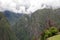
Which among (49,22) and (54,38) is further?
(49,22)

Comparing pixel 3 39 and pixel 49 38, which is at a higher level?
pixel 49 38

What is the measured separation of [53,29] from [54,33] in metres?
0.57

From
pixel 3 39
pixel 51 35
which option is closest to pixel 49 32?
pixel 51 35

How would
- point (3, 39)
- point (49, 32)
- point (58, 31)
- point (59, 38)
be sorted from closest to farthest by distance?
point (59, 38), point (49, 32), point (58, 31), point (3, 39)

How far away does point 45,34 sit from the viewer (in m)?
24.3

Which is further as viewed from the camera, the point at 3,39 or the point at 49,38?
the point at 3,39

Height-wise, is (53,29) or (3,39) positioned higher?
(53,29)

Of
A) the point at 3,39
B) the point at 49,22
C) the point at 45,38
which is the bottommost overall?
the point at 3,39

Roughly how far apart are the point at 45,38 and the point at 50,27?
1591 millimetres

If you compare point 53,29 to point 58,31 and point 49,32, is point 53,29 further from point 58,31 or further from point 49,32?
point 58,31

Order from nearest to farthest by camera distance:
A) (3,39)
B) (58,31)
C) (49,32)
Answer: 1. (49,32)
2. (58,31)
3. (3,39)

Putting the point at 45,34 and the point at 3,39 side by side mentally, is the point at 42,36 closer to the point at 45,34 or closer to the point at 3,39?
the point at 45,34

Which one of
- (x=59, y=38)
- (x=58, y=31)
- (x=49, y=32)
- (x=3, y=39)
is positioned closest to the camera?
(x=59, y=38)

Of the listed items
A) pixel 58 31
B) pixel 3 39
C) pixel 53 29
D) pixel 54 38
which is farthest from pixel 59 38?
pixel 3 39
